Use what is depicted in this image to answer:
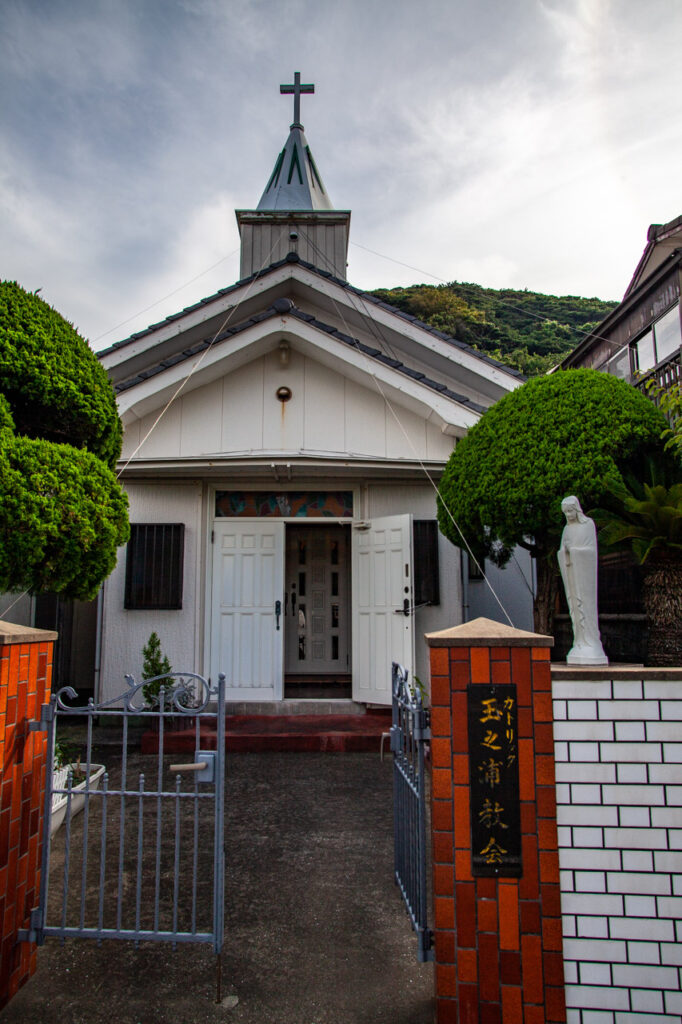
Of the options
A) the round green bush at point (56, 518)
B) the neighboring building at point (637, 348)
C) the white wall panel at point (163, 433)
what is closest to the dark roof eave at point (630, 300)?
the neighboring building at point (637, 348)

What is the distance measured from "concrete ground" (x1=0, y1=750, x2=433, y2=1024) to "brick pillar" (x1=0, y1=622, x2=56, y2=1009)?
20 cm

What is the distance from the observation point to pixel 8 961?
247 centimetres

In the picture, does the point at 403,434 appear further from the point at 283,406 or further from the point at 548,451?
the point at 548,451

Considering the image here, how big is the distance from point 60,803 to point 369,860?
2299 millimetres

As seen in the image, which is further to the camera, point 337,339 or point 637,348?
point 637,348

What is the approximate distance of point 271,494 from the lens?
25.3ft

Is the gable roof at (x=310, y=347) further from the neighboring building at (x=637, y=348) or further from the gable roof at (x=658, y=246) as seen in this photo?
the gable roof at (x=658, y=246)

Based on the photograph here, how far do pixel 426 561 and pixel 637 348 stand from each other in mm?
7085

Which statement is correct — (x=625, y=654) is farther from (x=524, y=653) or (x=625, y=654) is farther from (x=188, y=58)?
(x=188, y=58)

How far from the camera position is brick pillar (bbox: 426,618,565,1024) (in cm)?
228

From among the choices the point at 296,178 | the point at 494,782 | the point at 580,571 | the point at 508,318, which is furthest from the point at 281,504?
the point at 508,318

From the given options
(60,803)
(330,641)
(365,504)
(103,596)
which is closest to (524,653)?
(60,803)

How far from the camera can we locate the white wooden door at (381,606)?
22.9ft

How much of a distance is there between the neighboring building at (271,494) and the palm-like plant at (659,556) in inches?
128
